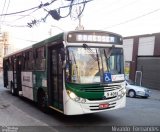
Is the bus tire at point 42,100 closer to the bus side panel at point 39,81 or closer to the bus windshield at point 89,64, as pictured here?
the bus side panel at point 39,81

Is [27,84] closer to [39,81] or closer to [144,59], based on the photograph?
[39,81]

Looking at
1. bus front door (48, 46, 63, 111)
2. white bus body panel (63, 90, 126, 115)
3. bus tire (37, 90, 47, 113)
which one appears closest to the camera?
white bus body panel (63, 90, 126, 115)

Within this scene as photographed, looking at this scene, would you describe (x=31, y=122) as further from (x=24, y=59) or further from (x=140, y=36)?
(x=140, y=36)

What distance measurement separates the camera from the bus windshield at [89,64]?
871 cm

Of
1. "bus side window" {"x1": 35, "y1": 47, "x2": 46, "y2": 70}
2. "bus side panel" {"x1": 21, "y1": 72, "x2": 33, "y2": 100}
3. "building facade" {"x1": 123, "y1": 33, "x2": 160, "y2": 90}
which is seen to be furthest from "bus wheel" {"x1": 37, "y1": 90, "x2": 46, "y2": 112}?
"building facade" {"x1": 123, "y1": 33, "x2": 160, "y2": 90}

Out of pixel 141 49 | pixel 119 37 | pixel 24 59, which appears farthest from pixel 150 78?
pixel 119 37

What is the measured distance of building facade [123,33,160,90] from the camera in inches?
1135

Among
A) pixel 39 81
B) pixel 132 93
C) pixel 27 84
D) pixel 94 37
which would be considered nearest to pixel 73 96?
pixel 94 37

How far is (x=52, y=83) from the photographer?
10172 millimetres

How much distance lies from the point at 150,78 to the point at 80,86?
22.2 m

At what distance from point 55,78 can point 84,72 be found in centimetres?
149

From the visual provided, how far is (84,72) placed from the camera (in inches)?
346

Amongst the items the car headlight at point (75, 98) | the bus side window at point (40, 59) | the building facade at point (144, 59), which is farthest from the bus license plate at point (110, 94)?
the building facade at point (144, 59)

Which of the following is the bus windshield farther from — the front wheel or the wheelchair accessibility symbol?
the front wheel
